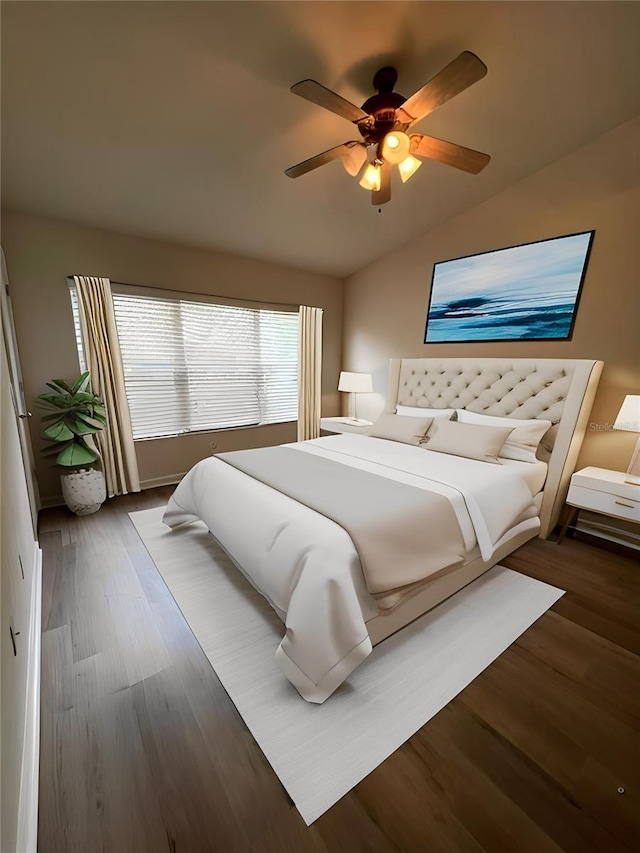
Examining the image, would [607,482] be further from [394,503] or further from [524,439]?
[394,503]

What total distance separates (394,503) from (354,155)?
1.96 metres

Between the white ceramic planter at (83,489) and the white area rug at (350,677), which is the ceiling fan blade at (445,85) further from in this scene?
the white ceramic planter at (83,489)

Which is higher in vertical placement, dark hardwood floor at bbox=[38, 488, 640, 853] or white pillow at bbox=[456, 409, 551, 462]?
white pillow at bbox=[456, 409, 551, 462]

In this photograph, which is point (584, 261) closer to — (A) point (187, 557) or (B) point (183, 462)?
→ (A) point (187, 557)

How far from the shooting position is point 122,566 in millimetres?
2297

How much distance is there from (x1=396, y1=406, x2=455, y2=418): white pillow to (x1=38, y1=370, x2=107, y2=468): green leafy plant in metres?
2.93

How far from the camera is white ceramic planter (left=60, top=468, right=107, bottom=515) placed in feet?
9.55

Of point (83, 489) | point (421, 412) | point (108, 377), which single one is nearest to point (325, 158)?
point (421, 412)

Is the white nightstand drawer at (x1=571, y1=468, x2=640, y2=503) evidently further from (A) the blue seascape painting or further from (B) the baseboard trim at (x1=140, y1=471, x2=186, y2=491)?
(B) the baseboard trim at (x1=140, y1=471, x2=186, y2=491)

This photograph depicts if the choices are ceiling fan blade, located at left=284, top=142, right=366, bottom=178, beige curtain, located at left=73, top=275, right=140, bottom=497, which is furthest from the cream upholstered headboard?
beige curtain, located at left=73, top=275, right=140, bottom=497

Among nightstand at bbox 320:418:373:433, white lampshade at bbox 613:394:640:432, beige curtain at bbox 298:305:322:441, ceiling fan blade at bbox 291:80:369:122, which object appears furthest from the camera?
beige curtain at bbox 298:305:322:441

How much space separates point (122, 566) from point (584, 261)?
4128mm

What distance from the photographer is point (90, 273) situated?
3.04 metres

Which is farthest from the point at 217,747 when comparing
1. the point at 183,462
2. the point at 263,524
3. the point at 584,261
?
the point at 584,261
